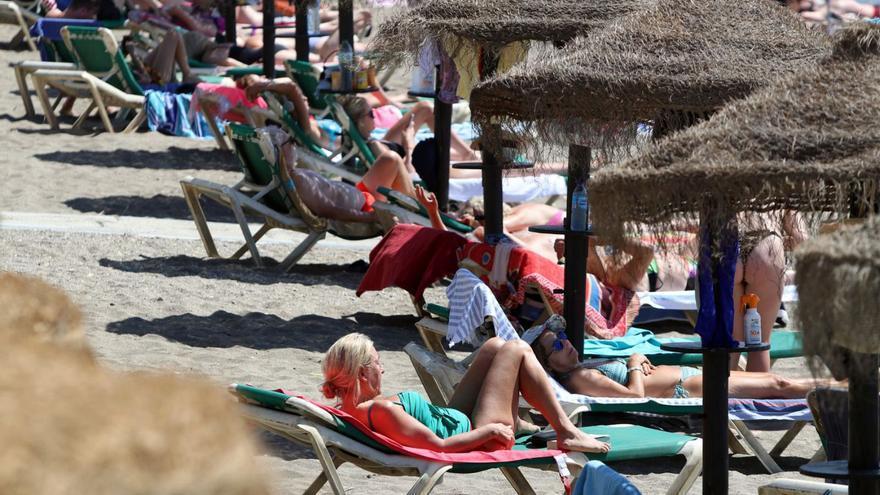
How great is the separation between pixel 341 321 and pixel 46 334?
20.6 ft

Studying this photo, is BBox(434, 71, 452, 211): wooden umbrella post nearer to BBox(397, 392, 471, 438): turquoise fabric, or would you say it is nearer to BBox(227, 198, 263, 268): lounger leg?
BBox(227, 198, 263, 268): lounger leg

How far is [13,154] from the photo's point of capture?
11.9m

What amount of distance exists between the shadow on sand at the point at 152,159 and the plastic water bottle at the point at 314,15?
1657 millimetres

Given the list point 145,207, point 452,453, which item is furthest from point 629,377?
point 145,207

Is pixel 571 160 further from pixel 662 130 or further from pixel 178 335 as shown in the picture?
pixel 178 335

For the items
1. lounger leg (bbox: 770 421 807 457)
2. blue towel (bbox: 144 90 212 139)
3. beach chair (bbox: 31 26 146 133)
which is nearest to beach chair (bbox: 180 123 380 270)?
lounger leg (bbox: 770 421 807 457)

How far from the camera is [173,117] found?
44.3 feet

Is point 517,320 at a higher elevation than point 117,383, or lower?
lower

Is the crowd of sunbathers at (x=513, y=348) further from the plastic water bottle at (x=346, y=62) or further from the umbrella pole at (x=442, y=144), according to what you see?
the plastic water bottle at (x=346, y=62)

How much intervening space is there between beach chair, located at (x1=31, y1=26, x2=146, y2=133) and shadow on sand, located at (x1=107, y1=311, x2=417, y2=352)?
6368mm

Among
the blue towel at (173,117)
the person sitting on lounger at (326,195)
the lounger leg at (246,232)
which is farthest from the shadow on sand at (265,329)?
the blue towel at (173,117)

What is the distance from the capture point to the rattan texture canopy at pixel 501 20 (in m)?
6.91

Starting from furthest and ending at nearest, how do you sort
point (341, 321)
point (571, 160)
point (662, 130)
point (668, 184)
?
point (341, 321) → point (571, 160) → point (662, 130) → point (668, 184)

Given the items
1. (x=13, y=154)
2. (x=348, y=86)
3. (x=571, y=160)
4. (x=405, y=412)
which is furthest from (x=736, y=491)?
(x=13, y=154)
